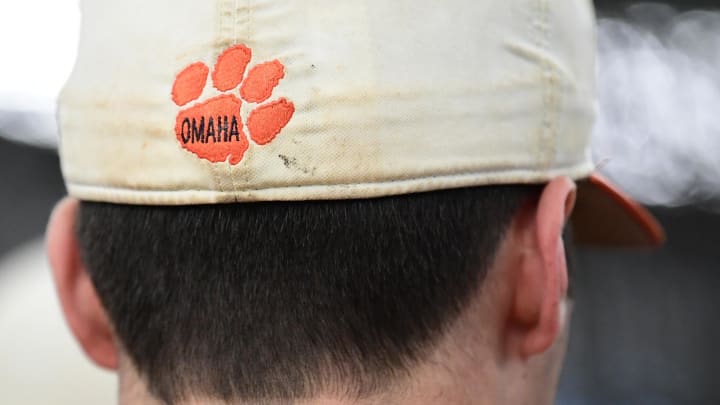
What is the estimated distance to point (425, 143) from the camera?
990 millimetres

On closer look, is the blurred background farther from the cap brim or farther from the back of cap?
the back of cap

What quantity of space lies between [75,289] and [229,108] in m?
0.38

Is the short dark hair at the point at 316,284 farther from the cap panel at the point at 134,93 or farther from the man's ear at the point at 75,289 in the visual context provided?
the man's ear at the point at 75,289

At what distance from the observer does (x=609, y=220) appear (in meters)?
1.44

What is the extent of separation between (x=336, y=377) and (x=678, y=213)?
4.72 m

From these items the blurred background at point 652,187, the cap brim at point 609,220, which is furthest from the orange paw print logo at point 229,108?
the blurred background at point 652,187

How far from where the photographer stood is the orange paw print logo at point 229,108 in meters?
0.97

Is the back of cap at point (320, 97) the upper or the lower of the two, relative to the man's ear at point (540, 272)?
upper

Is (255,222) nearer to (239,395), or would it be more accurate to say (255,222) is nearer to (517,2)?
(239,395)

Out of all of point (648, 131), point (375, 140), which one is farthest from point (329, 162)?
point (648, 131)

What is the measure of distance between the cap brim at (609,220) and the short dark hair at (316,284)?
1.16ft

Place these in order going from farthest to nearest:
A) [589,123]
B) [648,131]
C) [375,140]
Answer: [648,131] → [589,123] → [375,140]

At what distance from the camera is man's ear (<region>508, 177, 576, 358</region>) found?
1.03 m

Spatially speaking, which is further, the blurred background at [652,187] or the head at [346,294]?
the blurred background at [652,187]
